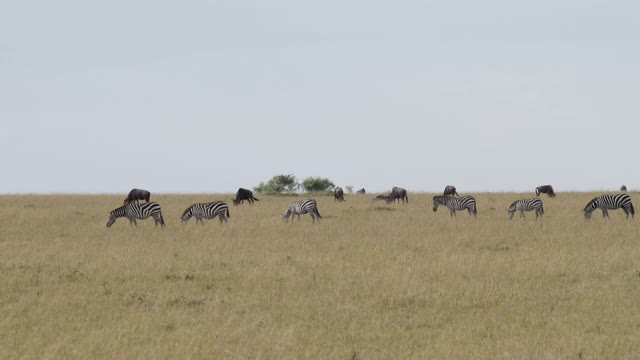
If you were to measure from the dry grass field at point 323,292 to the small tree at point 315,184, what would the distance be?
93.8 feet

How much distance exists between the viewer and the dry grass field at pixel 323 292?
935 centimetres

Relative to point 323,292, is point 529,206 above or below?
above

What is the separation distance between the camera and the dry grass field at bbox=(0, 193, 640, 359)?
30.7 ft

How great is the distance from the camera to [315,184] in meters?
54.2

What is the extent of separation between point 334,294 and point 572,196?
32338 mm

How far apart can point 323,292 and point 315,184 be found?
40933mm

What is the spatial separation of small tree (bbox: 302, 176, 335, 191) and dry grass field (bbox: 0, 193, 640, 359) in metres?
28.6

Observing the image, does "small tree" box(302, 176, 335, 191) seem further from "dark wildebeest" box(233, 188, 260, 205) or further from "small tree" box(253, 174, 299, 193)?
"dark wildebeest" box(233, 188, 260, 205)

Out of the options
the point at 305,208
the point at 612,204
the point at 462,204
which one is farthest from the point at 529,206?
the point at 305,208

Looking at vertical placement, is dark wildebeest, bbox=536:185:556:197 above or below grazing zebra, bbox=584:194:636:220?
above

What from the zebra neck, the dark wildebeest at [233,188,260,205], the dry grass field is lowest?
the dry grass field

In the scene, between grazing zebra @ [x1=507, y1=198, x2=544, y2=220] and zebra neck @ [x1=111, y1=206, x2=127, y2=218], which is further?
grazing zebra @ [x1=507, y1=198, x2=544, y2=220]

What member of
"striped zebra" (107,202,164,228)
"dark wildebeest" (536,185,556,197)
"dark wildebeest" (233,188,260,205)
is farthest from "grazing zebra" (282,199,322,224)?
"dark wildebeest" (536,185,556,197)

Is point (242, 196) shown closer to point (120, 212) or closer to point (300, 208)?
point (300, 208)
